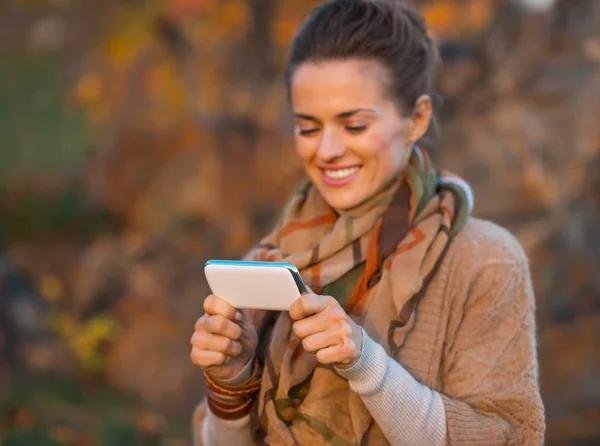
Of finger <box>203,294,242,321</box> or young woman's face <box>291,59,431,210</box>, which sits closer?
finger <box>203,294,242,321</box>

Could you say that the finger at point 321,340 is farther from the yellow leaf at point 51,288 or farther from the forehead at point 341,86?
the yellow leaf at point 51,288

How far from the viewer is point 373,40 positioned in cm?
189

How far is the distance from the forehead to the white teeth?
5.8 inches

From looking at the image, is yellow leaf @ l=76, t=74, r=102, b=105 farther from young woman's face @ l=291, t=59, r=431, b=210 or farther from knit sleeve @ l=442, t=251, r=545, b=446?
knit sleeve @ l=442, t=251, r=545, b=446

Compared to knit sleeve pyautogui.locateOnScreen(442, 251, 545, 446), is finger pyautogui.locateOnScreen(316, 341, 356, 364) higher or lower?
higher

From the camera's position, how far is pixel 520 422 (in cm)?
177

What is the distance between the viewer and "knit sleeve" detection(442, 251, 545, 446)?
68.6 inches

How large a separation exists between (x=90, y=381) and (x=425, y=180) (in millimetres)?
3778

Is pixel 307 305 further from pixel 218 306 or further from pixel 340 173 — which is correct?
pixel 340 173

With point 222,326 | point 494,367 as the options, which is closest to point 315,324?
point 222,326

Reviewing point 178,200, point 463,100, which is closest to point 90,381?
point 178,200

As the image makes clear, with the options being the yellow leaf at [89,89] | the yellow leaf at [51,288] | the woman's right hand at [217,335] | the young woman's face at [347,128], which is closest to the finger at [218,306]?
the woman's right hand at [217,335]

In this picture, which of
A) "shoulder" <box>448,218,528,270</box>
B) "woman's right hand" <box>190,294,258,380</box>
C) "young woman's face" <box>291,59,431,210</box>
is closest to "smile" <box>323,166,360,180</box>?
"young woman's face" <box>291,59,431,210</box>

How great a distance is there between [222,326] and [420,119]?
2.45ft
